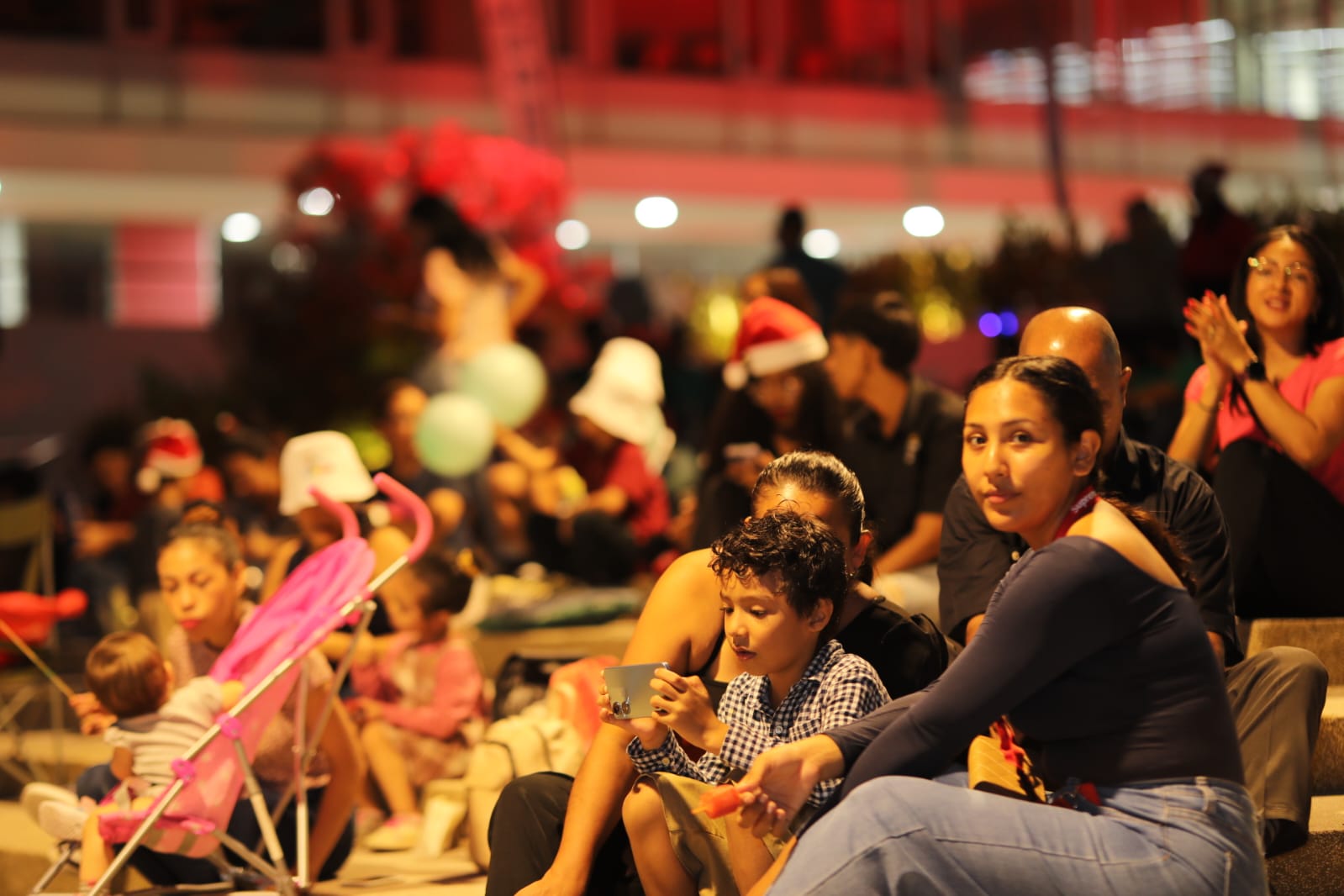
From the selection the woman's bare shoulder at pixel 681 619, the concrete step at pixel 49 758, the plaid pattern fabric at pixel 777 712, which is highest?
the woman's bare shoulder at pixel 681 619

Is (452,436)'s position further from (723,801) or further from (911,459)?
(723,801)

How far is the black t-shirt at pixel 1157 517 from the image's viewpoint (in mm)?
3521

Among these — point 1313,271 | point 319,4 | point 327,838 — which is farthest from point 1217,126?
point 327,838

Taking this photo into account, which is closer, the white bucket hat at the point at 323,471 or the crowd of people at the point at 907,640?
the crowd of people at the point at 907,640

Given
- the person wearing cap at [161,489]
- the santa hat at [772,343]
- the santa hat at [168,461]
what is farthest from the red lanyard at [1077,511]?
the santa hat at [168,461]

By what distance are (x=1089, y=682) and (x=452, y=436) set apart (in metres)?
4.96

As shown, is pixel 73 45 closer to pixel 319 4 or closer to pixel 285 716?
pixel 319 4

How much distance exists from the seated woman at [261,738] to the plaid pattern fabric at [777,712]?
4.62 ft

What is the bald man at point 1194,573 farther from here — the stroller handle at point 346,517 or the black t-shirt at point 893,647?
the stroller handle at point 346,517

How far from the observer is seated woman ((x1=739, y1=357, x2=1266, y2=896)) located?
8.34 feet

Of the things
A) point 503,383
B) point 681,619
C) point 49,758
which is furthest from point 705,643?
point 503,383

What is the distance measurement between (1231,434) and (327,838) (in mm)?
2538

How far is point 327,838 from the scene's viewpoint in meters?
4.30

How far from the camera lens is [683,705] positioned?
2.83m
